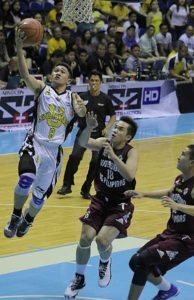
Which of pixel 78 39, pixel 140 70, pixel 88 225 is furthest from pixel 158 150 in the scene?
pixel 88 225

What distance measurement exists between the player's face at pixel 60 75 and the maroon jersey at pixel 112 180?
1093mm

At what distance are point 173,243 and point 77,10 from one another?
6.14 m

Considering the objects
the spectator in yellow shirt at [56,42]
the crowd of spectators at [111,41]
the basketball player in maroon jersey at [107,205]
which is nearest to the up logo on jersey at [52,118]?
the basketball player in maroon jersey at [107,205]

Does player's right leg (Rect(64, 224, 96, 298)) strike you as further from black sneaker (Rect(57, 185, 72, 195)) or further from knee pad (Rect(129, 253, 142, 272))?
black sneaker (Rect(57, 185, 72, 195))

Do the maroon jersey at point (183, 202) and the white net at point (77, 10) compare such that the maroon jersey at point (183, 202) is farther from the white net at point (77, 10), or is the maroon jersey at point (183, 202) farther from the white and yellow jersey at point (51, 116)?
the white net at point (77, 10)

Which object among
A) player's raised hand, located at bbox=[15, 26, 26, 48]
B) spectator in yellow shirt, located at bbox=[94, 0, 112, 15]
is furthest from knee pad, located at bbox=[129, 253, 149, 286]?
spectator in yellow shirt, located at bbox=[94, 0, 112, 15]

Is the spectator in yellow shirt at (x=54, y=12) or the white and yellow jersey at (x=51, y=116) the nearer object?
the white and yellow jersey at (x=51, y=116)

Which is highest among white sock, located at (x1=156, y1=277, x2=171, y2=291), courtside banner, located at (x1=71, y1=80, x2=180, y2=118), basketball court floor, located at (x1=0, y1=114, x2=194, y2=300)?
white sock, located at (x1=156, y1=277, x2=171, y2=291)

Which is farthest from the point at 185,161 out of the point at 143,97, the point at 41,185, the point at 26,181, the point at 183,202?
the point at 143,97

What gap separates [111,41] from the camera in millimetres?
22578

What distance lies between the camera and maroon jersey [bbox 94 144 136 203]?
28.6 feet

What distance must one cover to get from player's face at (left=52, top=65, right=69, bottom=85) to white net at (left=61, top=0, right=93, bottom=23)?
3716mm

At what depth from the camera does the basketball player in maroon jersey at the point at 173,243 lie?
781 cm

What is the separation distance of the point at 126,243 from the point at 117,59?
38.5 ft
